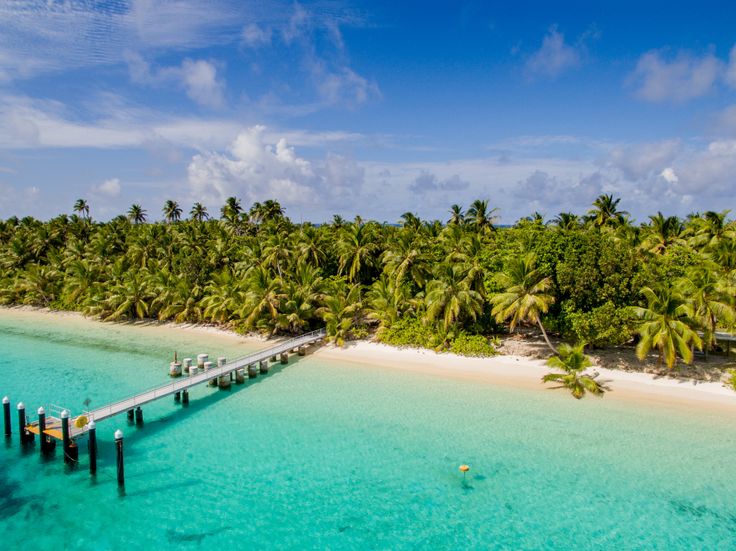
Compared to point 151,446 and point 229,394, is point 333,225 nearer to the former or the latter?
point 229,394

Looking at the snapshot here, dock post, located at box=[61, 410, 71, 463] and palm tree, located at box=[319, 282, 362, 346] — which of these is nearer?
dock post, located at box=[61, 410, 71, 463]

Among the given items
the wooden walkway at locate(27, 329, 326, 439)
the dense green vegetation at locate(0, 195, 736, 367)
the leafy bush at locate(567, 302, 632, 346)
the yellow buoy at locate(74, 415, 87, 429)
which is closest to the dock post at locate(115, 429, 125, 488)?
the yellow buoy at locate(74, 415, 87, 429)

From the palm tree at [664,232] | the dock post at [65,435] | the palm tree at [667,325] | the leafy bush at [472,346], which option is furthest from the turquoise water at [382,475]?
the palm tree at [664,232]

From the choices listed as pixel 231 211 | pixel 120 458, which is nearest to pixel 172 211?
pixel 231 211

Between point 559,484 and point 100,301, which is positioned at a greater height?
point 100,301

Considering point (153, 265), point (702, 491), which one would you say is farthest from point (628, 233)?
point (153, 265)

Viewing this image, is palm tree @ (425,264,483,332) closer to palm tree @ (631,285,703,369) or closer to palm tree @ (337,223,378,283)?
palm tree @ (631,285,703,369)

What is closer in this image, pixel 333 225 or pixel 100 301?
pixel 100 301
